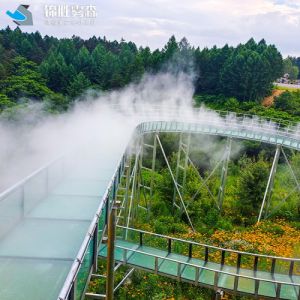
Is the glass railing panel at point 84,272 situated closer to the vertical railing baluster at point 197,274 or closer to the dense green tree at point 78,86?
the vertical railing baluster at point 197,274

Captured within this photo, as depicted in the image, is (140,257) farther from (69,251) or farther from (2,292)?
(2,292)

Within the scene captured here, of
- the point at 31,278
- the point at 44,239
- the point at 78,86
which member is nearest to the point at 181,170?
the point at 44,239

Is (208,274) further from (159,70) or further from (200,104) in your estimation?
(159,70)

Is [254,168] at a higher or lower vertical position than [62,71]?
lower

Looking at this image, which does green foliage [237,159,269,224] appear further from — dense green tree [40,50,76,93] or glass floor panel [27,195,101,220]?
dense green tree [40,50,76,93]

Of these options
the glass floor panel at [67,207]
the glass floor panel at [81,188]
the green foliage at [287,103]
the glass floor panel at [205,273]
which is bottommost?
the glass floor panel at [205,273]

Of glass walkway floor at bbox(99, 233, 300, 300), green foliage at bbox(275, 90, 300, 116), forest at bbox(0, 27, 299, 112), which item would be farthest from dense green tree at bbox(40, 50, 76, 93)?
glass walkway floor at bbox(99, 233, 300, 300)

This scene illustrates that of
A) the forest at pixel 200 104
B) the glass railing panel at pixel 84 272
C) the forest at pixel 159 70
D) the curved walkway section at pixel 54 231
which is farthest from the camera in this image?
the forest at pixel 159 70

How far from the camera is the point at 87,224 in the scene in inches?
233

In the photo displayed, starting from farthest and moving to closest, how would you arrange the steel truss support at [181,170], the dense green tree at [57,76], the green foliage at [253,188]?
1. the dense green tree at [57,76]
2. the green foliage at [253,188]
3. the steel truss support at [181,170]

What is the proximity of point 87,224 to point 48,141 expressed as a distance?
20.1 m

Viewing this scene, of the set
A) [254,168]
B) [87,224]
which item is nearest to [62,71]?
[254,168]

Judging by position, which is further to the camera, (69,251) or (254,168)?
(254,168)

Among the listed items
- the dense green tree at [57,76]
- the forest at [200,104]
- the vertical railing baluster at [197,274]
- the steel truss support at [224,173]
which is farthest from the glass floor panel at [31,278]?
the dense green tree at [57,76]
